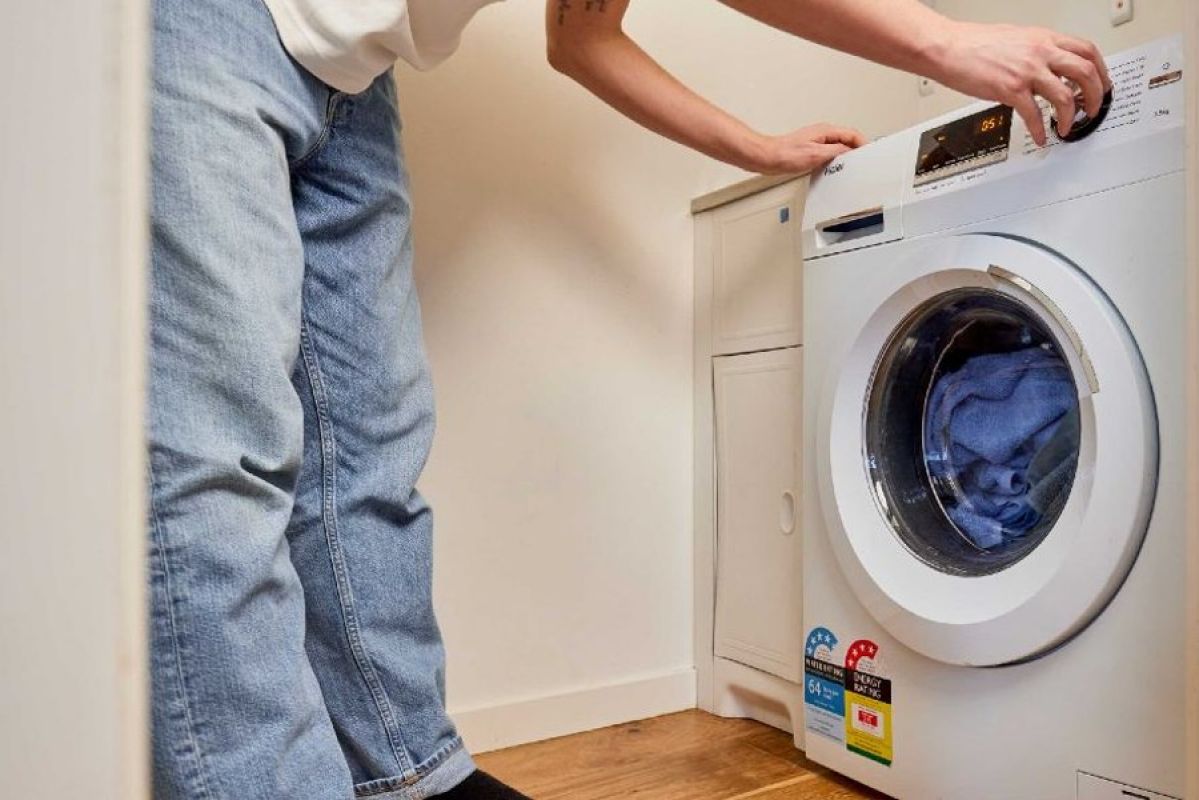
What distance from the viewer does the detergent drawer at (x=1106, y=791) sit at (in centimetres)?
76

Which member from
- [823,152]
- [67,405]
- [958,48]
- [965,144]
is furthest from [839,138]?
[67,405]

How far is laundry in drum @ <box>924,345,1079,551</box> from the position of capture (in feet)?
2.99

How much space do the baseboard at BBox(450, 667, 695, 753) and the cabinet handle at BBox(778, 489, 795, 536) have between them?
348mm

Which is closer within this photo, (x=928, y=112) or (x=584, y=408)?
(x=584, y=408)

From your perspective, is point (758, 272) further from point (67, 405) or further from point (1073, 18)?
point (67, 405)

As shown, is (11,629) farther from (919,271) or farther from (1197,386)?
(919,271)

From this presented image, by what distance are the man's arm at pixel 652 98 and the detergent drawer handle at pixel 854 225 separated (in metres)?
0.09

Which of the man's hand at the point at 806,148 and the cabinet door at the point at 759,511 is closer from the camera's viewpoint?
the man's hand at the point at 806,148

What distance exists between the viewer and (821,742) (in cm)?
111

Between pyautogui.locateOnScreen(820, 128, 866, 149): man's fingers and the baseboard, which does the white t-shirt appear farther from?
the baseboard

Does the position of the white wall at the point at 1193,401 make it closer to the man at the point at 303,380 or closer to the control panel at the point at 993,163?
the control panel at the point at 993,163

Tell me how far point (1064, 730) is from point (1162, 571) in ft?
0.62

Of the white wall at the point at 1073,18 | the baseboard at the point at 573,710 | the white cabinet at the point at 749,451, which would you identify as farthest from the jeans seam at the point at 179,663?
the white wall at the point at 1073,18

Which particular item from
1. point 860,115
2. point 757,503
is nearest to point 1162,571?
Result: point 757,503
